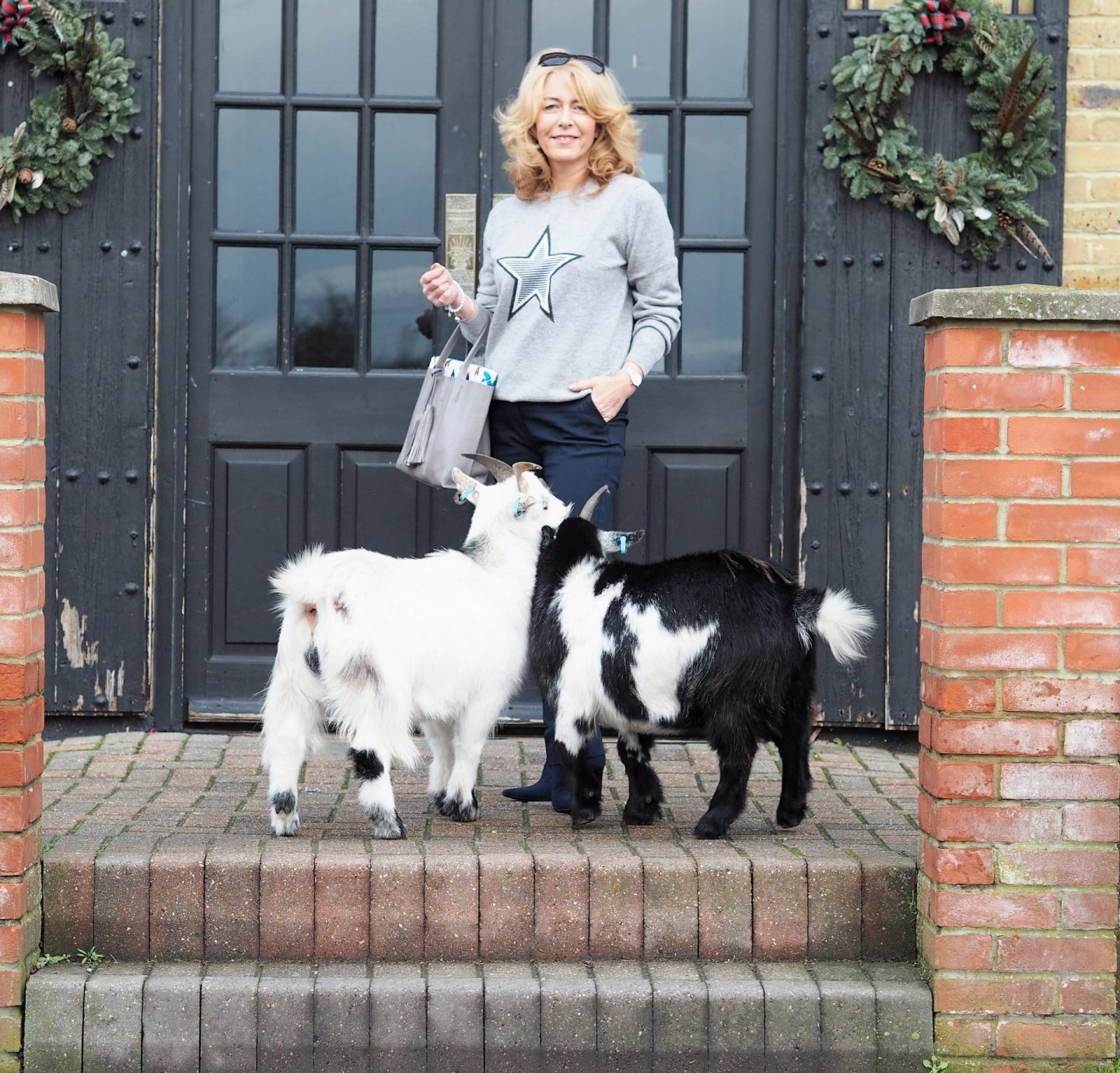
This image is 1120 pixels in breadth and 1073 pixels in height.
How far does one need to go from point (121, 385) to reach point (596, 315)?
6.32 ft

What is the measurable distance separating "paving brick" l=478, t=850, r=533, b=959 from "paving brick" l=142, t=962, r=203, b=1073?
67cm

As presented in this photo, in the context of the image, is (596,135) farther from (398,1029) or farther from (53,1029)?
(53,1029)

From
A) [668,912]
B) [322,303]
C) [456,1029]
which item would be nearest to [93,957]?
[456,1029]

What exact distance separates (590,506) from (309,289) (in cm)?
189

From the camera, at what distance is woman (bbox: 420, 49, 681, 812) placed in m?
4.18

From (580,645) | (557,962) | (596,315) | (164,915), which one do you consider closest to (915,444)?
(596,315)

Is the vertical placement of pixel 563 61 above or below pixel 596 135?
above

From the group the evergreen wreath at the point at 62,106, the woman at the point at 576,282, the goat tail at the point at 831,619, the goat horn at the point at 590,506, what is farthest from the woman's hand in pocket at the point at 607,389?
the evergreen wreath at the point at 62,106

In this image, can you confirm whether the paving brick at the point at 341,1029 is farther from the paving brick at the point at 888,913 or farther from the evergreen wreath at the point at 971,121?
the evergreen wreath at the point at 971,121

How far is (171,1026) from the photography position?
3.32 meters

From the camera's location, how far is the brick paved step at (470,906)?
3475 mm

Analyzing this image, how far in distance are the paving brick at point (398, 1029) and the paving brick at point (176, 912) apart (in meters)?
0.42

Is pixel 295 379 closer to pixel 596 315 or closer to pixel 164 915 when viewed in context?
pixel 596 315

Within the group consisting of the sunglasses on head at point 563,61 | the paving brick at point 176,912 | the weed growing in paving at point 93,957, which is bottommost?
the weed growing in paving at point 93,957
